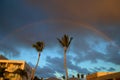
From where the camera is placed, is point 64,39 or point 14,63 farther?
point 14,63

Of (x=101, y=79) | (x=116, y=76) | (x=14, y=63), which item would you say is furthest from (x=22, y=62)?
(x=116, y=76)

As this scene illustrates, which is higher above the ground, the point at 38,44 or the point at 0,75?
the point at 38,44

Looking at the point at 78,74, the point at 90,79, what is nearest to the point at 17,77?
the point at 90,79

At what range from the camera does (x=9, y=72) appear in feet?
308

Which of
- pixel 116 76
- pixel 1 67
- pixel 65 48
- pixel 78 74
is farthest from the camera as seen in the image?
pixel 78 74

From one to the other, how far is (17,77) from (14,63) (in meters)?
5.87

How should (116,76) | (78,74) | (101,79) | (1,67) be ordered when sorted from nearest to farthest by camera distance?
(116,76), (101,79), (1,67), (78,74)

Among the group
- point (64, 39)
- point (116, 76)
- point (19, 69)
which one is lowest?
point (116, 76)

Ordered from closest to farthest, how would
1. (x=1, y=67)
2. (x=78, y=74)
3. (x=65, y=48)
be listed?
1. (x=65, y=48)
2. (x=1, y=67)
3. (x=78, y=74)

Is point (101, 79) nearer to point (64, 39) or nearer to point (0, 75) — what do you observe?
point (64, 39)

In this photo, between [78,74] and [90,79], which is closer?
[90,79]

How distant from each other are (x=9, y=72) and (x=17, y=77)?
393cm

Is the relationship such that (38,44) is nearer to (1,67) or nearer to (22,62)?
(22,62)

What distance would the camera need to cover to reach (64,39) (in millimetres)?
73188
